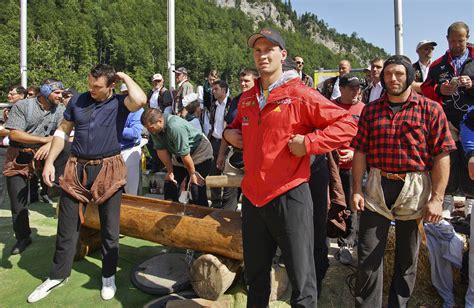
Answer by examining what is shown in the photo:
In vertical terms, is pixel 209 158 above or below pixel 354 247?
above

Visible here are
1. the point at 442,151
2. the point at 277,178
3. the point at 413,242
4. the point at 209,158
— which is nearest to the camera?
the point at 277,178

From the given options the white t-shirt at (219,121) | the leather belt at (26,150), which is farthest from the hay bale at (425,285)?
the leather belt at (26,150)

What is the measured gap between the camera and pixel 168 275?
3.76 meters

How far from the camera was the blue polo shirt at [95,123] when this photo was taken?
3371 millimetres

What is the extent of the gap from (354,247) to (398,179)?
5.86 ft

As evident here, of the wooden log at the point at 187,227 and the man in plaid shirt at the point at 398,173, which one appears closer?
the man in plaid shirt at the point at 398,173

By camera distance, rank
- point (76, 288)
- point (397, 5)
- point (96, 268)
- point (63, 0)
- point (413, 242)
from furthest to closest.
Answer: point (63, 0), point (397, 5), point (96, 268), point (76, 288), point (413, 242)

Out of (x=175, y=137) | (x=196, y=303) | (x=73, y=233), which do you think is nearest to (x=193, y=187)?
(x=175, y=137)

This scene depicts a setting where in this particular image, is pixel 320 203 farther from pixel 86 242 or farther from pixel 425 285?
pixel 86 242

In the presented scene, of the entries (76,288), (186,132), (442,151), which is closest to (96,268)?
(76,288)

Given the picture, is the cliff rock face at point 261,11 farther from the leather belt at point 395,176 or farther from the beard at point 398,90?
the leather belt at point 395,176

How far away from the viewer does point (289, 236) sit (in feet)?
7.32

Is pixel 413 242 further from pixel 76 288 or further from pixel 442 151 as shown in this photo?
pixel 76 288

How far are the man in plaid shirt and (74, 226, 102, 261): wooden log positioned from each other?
10.0ft
